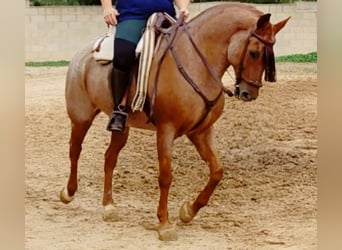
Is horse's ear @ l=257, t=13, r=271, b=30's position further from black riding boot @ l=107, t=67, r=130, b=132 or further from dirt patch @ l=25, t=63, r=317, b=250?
dirt patch @ l=25, t=63, r=317, b=250

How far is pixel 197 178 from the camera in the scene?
8.91ft

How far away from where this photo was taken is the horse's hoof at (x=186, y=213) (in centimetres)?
222

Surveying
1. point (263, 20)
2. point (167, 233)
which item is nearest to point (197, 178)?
point (167, 233)

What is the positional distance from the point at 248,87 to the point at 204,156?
1.06 feet

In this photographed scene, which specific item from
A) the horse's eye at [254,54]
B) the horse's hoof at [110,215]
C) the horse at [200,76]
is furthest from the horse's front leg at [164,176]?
the horse's eye at [254,54]

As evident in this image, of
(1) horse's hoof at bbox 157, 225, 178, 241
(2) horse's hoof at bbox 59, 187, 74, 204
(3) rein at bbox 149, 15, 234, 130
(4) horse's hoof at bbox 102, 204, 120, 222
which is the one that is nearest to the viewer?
(3) rein at bbox 149, 15, 234, 130

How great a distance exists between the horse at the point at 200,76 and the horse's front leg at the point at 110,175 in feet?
0.52

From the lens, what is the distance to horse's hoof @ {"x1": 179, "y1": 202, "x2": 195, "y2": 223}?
Answer: 2217mm

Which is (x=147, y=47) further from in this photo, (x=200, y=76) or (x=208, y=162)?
(x=208, y=162)

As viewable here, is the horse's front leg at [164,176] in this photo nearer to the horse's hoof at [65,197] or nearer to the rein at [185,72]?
the rein at [185,72]

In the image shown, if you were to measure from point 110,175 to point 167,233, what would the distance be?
34cm

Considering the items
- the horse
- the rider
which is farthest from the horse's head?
the rider

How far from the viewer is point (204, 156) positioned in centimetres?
→ 217
